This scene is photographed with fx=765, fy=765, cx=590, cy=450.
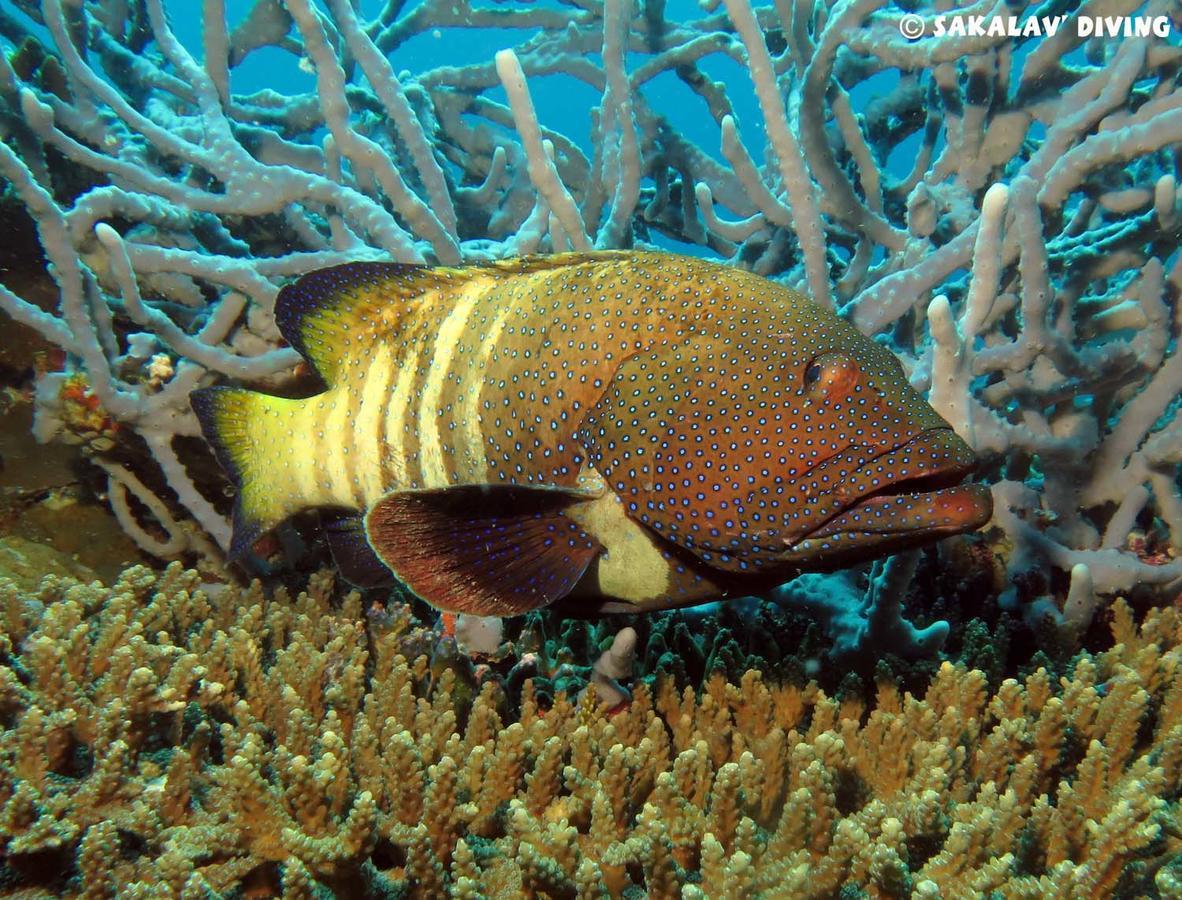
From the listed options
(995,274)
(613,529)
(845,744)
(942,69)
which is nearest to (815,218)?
(995,274)

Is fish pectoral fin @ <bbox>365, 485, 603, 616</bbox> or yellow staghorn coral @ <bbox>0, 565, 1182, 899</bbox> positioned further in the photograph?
fish pectoral fin @ <bbox>365, 485, 603, 616</bbox>

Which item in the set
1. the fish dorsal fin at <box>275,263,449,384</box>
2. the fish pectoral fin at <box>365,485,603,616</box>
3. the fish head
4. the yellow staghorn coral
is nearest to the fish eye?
the fish head

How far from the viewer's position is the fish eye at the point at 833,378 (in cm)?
201

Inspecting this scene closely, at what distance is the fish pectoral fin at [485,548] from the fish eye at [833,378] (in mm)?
748

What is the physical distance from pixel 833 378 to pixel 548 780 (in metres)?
1.47

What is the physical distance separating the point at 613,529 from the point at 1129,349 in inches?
114

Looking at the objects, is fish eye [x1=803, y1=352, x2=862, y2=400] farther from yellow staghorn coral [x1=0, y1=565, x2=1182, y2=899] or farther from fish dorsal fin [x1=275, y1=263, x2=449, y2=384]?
fish dorsal fin [x1=275, y1=263, x2=449, y2=384]

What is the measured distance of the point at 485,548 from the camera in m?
2.27

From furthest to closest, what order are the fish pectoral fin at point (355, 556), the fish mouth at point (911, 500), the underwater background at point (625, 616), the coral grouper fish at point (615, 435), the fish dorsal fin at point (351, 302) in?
1. the fish pectoral fin at point (355, 556)
2. the fish dorsal fin at point (351, 302)
3. the underwater background at point (625, 616)
4. the coral grouper fish at point (615, 435)
5. the fish mouth at point (911, 500)

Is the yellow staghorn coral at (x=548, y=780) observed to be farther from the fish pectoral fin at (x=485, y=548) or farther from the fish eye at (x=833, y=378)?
the fish eye at (x=833, y=378)

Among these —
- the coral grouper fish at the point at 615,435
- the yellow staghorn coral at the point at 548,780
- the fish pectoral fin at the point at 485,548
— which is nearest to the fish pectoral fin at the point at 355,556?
the coral grouper fish at the point at 615,435

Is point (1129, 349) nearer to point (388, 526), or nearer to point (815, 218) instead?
point (815, 218)

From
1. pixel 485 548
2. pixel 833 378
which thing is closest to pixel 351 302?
pixel 485 548

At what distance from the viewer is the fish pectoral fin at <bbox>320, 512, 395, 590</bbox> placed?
3.15m
